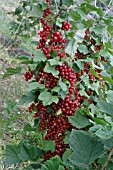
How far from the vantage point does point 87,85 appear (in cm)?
159

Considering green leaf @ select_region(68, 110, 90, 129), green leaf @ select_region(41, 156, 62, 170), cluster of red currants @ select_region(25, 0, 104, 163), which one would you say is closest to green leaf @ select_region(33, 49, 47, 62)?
cluster of red currants @ select_region(25, 0, 104, 163)

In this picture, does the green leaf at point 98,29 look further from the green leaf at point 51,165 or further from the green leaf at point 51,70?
the green leaf at point 51,165

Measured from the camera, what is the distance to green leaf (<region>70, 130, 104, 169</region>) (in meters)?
0.88

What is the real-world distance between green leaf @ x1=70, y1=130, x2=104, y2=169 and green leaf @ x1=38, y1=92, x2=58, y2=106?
61 cm

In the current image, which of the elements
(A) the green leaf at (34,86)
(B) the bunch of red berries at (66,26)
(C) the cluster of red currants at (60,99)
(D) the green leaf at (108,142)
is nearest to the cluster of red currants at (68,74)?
(C) the cluster of red currants at (60,99)

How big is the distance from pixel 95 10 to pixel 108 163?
90 centimetres

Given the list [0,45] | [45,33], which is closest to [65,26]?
[45,33]

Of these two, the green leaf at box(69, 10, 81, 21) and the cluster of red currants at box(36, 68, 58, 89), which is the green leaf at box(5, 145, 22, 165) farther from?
the green leaf at box(69, 10, 81, 21)

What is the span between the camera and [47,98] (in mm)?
1527

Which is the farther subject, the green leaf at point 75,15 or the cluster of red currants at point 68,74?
the green leaf at point 75,15

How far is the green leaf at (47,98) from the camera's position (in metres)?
1.52

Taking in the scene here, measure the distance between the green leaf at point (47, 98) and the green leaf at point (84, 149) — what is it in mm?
612

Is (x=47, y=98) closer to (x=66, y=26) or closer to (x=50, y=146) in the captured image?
(x=50, y=146)

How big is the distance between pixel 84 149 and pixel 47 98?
664 millimetres
